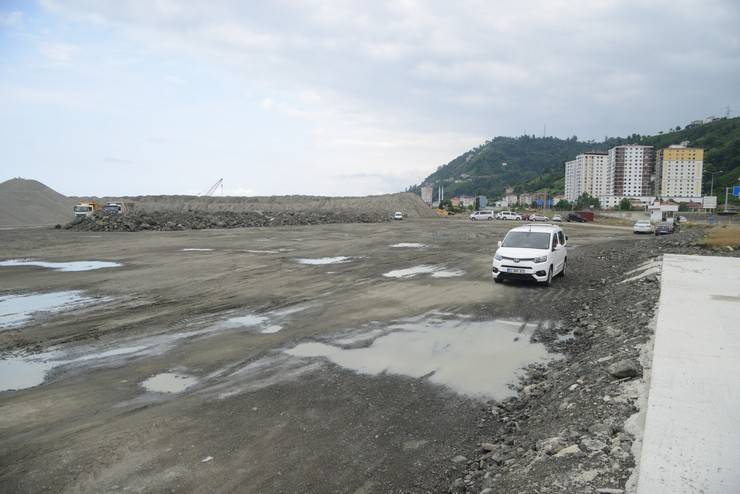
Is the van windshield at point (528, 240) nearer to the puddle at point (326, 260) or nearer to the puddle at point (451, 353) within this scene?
the puddle at point (451, 353)

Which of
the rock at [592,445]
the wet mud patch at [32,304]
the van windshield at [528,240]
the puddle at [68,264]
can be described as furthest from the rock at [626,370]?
the puddle at [68,264]

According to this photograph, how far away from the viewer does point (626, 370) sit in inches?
235

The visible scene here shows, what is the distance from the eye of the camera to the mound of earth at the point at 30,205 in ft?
203

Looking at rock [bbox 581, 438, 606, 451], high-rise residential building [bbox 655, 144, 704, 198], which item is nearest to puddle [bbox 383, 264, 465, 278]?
rock [bbox 581, 438, 606, 451]

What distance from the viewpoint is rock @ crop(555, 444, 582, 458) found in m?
4.25

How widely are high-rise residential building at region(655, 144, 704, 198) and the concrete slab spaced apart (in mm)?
169950

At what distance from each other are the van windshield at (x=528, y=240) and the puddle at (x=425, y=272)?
7.61 ft

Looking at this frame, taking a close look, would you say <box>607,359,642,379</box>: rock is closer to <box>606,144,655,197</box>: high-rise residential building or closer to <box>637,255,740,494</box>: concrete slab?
<box>637,255,740,494</box>: concrete slab

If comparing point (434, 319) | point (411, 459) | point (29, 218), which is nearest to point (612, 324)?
point (434, 319)

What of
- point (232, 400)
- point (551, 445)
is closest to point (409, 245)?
point (232, 400)

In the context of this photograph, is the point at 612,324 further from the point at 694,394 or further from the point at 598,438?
the point at 598,438

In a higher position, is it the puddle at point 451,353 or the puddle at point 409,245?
the puddle at point 451,353

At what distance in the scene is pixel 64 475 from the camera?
4480 millimetres

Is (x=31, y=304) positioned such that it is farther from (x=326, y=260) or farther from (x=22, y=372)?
(x=326, y=260)
